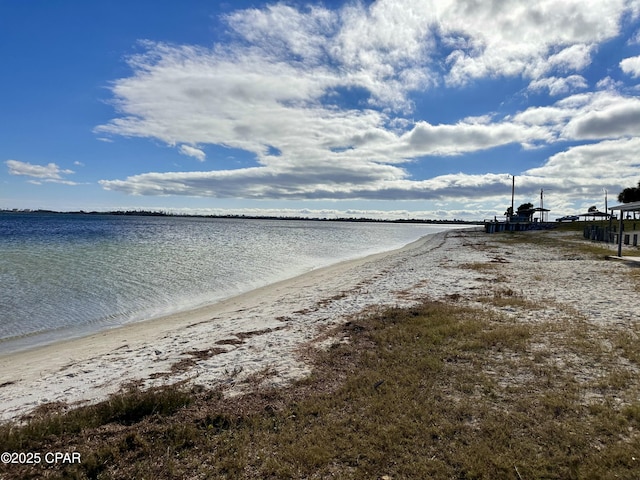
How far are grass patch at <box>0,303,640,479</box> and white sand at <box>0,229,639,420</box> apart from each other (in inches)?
35.6

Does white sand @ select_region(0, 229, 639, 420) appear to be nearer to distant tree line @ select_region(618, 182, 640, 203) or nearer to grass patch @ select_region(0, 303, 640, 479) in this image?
grass patch @ select_region(0, 303, 640, 479)

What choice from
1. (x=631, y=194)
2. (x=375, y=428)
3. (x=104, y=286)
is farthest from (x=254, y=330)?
(x=631, y=194)

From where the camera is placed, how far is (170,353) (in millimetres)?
8312

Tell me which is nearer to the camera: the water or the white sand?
the white sand

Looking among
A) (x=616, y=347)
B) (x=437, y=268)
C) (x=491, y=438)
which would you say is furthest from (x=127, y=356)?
(x=437, y=268)

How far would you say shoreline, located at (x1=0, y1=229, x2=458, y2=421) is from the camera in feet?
21.3

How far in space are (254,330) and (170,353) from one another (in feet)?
7.53

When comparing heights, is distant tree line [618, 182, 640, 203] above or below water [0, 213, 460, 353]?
above

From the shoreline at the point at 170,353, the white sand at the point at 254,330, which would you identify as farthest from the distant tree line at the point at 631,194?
the shoreline at the point at 170,353

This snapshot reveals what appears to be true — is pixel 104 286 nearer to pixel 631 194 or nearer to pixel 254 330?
pixel 254 330

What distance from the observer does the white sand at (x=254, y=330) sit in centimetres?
670

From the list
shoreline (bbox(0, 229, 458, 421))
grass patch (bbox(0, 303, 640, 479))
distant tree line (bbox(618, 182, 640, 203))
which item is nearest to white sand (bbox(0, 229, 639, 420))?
shoreline (bbox(0, 229, 458, 421))

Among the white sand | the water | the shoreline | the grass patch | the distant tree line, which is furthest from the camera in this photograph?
the distant tree line

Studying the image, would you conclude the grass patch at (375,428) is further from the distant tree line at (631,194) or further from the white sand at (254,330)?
the distant tree line at (631,194)
